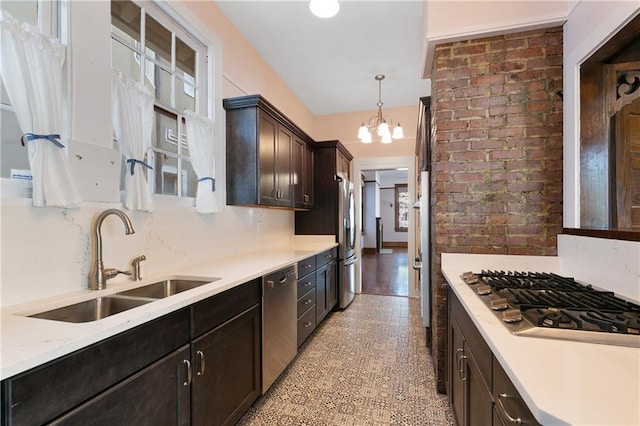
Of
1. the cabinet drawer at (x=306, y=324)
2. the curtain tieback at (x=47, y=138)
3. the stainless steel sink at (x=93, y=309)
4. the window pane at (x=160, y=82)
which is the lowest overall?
the cabinet drawer at (x=306, y=324)

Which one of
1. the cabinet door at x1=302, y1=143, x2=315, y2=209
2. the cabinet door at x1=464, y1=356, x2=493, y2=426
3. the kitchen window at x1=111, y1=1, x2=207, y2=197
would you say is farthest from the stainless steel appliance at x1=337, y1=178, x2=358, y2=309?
the cabinet door at x1=464, y1=356, x2=493, y2=426

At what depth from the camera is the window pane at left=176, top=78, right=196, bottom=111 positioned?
221 cm

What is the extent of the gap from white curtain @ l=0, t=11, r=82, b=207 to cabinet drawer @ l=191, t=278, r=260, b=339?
2.50 ft

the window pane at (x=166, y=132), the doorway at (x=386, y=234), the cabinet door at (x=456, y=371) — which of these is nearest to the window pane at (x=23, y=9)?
the window pane at (x=166, y=132)

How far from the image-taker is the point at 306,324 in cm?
276

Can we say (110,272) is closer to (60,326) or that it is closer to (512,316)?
(60,326)

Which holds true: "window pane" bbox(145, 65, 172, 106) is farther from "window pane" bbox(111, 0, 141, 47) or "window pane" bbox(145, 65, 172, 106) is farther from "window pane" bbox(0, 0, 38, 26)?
"window pane" bbox(0, 0, 38, 26)

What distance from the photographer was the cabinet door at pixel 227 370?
137 centimetres

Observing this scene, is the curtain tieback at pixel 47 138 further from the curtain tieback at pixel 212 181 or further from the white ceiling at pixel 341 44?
the white ceiling at pixel 341 44

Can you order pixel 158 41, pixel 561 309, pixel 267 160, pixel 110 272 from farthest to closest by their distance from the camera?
pixel 267 160
pixel 158 41
pixel 110 272
pixel 561 309

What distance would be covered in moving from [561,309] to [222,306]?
1.44m

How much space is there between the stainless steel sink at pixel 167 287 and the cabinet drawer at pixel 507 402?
138 centimetres

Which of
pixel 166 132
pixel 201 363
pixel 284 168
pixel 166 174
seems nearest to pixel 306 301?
pixel 284 168

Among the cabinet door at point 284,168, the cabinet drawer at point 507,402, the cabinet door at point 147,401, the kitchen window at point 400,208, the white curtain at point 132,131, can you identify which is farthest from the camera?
the kitchen window at point 400,208
